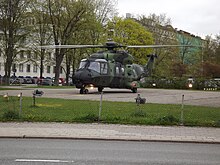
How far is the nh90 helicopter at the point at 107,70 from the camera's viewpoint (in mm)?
33625

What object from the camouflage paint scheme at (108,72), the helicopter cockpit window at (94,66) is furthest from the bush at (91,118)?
the helicopter cockpit window at (94,66)

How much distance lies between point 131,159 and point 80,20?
48.9m

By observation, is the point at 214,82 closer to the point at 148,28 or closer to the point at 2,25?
the point at 148,28

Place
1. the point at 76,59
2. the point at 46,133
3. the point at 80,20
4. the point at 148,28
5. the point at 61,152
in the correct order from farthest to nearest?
1. the point at 148,28
2. the point at 76,59
3. the point at 80,20
4. the point at 46,133
5. the point at 61,152

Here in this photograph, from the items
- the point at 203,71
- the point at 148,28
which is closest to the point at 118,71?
the point at 203,71

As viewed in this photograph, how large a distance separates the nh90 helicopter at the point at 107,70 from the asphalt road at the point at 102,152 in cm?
2106

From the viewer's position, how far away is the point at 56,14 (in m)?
56.6

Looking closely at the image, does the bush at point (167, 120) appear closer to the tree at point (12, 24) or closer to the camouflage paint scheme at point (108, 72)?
the camouflage paint scheme at point (108, 72)

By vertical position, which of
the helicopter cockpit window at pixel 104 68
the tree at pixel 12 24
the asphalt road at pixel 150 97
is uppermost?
the tree at pixel 12 24

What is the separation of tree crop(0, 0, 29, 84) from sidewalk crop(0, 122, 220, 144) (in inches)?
1439

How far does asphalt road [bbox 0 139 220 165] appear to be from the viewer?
27.8 feet

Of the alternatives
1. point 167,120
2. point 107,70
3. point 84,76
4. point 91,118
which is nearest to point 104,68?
point 107,70

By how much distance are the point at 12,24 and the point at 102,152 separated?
4252cm

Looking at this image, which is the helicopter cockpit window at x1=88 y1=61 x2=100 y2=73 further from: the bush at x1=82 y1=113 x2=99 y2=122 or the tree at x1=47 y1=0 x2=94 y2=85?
the tree at x1=47 y1=0 x2=94 y2=85
